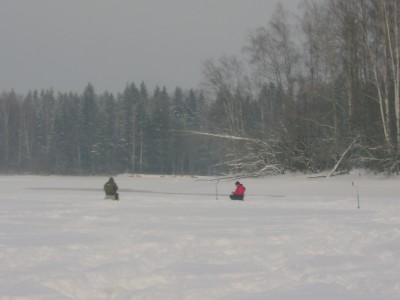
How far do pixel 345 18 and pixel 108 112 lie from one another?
76649 mm

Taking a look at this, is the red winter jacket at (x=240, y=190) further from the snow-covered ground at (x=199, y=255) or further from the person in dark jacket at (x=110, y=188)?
the snow-covered ground at (x=199, y=255)

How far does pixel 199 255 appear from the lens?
31.0 feet

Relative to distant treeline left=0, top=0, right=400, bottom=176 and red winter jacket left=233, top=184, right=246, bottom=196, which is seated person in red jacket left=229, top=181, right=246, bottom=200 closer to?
red winter jacket left=233, top=184, right=246, bottom=196

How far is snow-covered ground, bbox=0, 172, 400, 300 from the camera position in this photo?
7066mm

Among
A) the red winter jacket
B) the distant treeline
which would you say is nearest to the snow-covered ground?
the red winter jacket

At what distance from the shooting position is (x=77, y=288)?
23.2 feet

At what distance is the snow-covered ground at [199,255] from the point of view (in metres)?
7.07

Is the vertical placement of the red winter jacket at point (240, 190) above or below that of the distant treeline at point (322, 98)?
below

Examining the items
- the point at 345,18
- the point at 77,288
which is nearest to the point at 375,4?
the point at 345,18

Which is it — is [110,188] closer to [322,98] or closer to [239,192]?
[239,192]

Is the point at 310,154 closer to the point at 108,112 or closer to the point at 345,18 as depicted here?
the point at 345,18

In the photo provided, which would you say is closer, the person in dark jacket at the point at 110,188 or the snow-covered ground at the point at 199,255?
the snow-covered ground at the point at 199,255

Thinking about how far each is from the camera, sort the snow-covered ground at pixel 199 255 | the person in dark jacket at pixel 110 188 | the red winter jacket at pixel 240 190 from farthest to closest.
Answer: the red winter jacket at pixel 240 190 → the person in dark jacket at pixel 110 188 → the snow-covered ground at pixel 199 255

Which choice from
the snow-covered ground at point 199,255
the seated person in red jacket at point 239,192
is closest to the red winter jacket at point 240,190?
the seated person in red jacket at point 239,192
